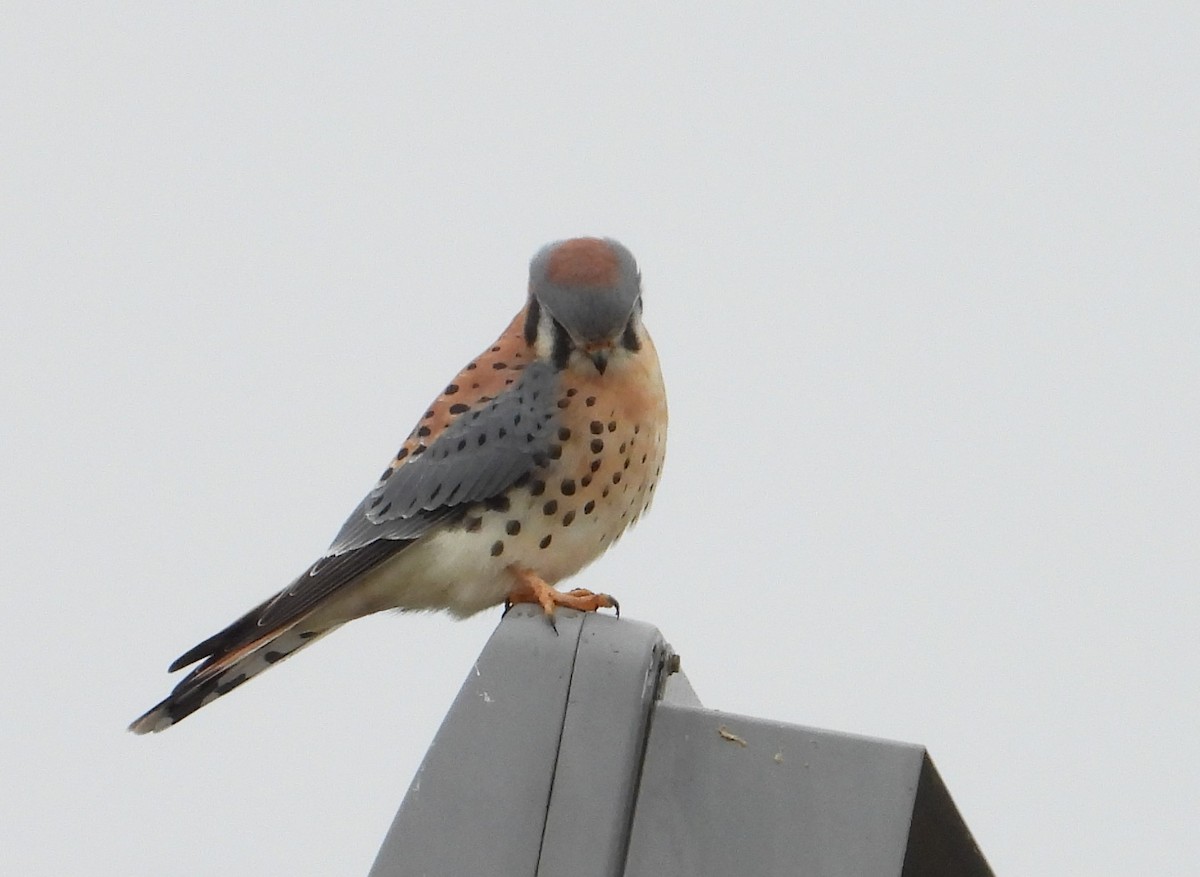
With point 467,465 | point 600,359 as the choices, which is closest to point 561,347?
point 600,359

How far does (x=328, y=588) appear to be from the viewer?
12.4ft

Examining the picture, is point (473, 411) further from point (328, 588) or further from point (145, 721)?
point (145, 721)

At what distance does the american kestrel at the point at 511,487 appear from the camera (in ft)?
12.3

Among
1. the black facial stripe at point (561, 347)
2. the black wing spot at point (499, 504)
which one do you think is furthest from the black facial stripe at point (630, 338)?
the black wing spot at point (499, 504)

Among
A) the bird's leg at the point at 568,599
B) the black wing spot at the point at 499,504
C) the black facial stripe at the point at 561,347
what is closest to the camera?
the bird's leg at the point at 568,599

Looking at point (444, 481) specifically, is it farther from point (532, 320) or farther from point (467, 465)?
point (532, 320)

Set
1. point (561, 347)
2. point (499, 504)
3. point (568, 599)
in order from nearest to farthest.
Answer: point (568, 599) < point (499, 504) < point (561, 347)

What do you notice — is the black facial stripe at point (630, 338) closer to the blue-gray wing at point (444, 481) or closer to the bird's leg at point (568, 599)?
the blue-gray wing at point (444, 481)

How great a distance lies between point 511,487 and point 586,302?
46cm

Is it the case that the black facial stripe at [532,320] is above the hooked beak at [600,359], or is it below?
above

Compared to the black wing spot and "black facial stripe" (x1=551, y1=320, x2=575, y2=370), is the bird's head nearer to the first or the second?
"black facial stripe" (x1=551, y1=320, x2=575, y2=370)

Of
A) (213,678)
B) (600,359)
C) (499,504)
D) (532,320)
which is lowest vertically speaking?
(213,678)

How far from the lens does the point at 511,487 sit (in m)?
3.76

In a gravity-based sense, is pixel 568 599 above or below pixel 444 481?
below
